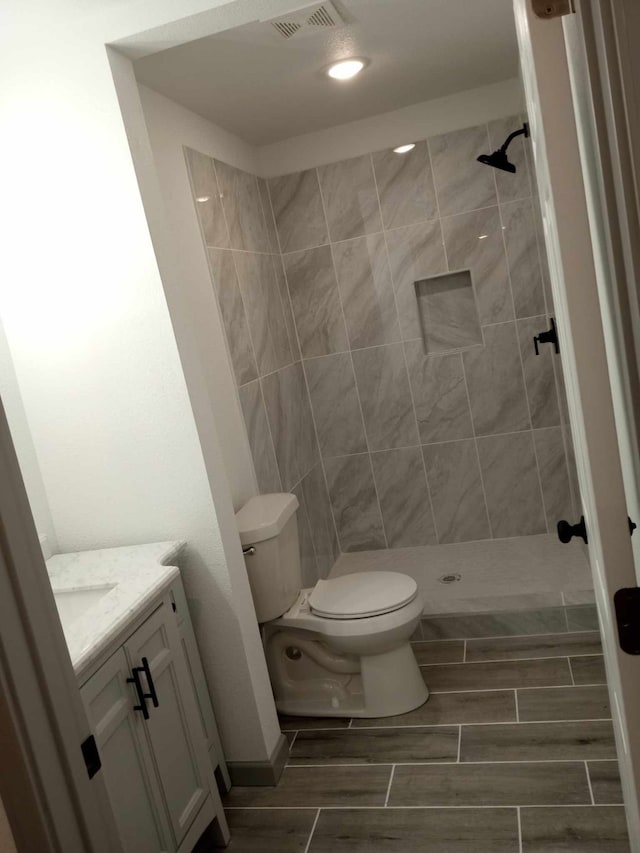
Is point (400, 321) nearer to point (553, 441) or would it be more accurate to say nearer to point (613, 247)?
point (553, 441)

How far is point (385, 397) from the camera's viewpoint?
427 centimetres

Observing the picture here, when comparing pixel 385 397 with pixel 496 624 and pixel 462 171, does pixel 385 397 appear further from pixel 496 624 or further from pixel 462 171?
pixel 496 624

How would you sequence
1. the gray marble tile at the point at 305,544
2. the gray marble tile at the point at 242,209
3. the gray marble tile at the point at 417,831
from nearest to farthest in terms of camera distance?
the gray marble tile at the point at 417,831 < the gray marble tile at the point at 242,209 < the gray marble tile at the point at 305,544

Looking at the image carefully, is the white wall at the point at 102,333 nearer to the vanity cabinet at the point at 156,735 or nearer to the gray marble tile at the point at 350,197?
the vanity cabinet at the point at 156,735

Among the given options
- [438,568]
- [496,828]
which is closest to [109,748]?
[496,828]

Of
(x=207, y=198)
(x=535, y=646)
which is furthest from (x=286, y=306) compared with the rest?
(x=535, y=646)

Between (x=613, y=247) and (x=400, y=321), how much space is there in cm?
327

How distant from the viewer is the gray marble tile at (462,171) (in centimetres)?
390

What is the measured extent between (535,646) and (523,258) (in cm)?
194

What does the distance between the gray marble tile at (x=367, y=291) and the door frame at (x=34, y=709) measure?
324 cm

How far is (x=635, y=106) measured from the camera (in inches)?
33.8

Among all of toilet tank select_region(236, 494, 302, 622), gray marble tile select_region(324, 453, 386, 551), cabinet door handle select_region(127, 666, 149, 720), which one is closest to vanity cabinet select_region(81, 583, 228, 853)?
cabinet door handle select_region(127, 666, 149, 720)

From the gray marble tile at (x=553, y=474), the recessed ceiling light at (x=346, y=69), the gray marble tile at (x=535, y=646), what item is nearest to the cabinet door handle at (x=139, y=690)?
the gray marble tile at (x=535, y=646)

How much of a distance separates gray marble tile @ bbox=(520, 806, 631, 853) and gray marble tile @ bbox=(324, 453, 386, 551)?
2271 mm
